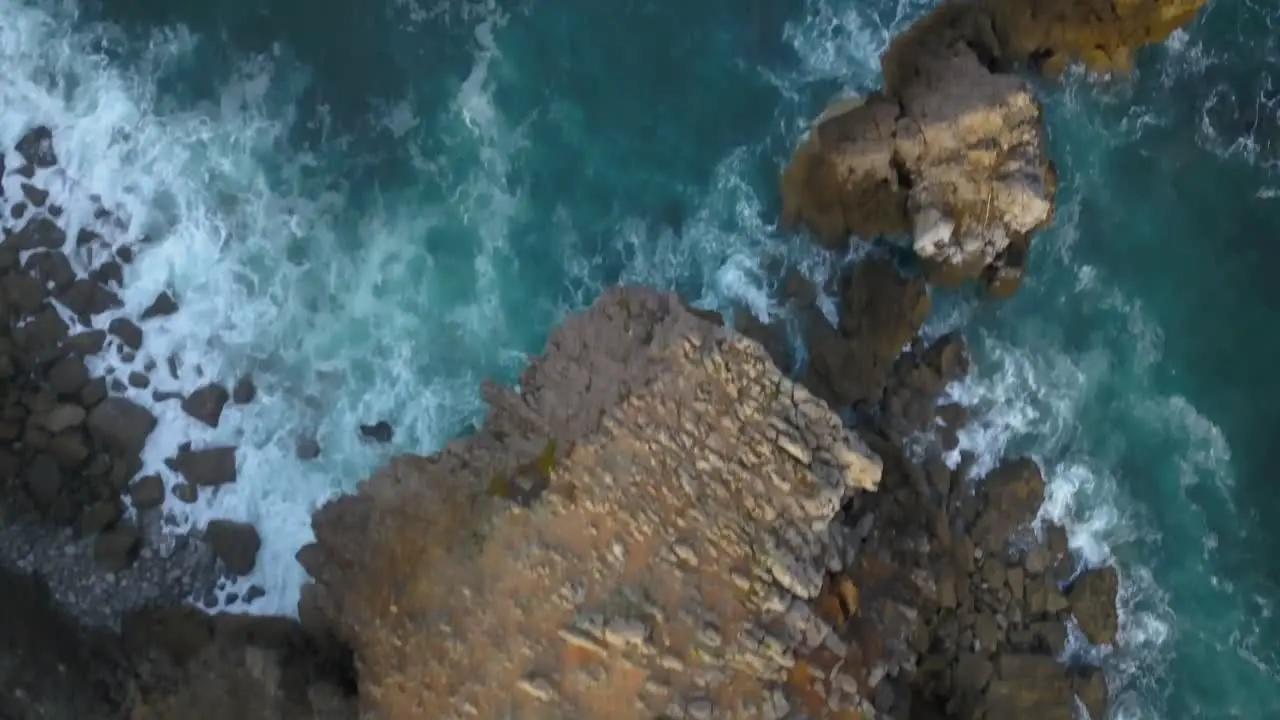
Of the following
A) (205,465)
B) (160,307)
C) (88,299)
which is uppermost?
(160,307)

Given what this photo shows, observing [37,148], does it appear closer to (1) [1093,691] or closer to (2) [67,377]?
(2) [67,377]

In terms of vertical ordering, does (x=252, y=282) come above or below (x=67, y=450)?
above

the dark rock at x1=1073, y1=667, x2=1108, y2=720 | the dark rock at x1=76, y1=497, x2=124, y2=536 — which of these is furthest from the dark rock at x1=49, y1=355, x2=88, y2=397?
the dark rock at x1=1073, y1=667, x2=1108, y2=720

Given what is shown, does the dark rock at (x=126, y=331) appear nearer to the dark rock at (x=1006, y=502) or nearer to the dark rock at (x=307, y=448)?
the dark rock at (x=307, y=448)

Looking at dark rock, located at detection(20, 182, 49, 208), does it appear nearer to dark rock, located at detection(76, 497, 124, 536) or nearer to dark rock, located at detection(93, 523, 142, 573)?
dark rock, located at detection(76, 497, 124, 536)

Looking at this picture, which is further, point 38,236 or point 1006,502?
point 1006,502

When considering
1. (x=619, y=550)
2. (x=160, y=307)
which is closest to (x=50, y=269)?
(x=160, y=307)
